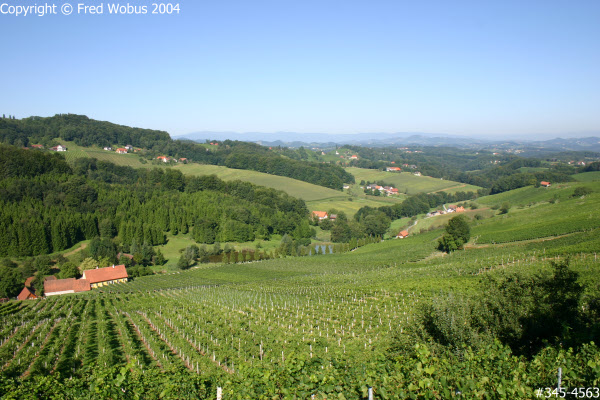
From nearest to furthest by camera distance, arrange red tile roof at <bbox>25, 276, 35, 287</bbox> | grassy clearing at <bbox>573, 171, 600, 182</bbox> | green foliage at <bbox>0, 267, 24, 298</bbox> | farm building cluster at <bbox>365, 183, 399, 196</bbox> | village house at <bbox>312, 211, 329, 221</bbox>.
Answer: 1. green foliage at <bbox>0, 267, 24, 298</bbox>
2. red tile roof at <bbox>25, 276, 35, 287</bbox>
3. village house at <bbox>312, 211, 329, 221</bbox>
4. grassy clearing at <bbox>573, 171, 600, 182</bbox>
5. farm building cluster at <bbox>365, 183, 399, 196</bbox>

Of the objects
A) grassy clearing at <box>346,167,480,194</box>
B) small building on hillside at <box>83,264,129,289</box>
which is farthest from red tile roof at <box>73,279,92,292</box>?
grassy clearing at <box>346,167,480,194</box>

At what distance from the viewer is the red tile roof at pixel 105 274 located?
1882 inches

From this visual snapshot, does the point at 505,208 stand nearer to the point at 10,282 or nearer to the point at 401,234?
the point at 401,234

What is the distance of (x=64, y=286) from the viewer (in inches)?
1766

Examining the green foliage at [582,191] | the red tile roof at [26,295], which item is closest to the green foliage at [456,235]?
the green foliage at [582,191]

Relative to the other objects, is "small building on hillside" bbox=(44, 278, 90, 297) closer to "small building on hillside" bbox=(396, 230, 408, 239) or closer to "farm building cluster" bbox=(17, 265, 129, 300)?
"farm building cluster" bbox=(17, 265, 129, 300)

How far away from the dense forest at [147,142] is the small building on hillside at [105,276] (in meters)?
76.3

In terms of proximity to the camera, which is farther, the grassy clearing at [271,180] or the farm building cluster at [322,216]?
the grassy clearing at [271,180]

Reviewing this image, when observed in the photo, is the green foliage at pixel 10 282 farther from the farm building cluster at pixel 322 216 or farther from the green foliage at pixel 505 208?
the green foliage at pixel 505 208

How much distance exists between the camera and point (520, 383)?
7.24 m

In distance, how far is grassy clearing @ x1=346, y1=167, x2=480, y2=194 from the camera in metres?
127

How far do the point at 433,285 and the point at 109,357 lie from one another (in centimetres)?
2012

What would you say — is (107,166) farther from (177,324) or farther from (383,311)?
(383,311)

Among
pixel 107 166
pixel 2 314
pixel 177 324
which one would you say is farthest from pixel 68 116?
pixel 177 324
